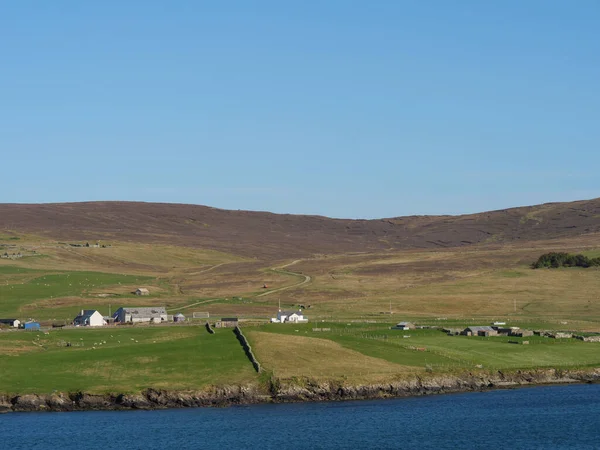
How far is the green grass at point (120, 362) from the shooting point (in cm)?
7544

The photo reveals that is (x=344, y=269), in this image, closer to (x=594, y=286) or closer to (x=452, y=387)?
(x=594, y=286)

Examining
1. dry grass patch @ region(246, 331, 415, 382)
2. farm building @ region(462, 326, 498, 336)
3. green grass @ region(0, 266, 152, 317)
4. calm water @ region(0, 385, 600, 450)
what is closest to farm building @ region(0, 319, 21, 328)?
green grass @ region(0, 266, 152, 317)

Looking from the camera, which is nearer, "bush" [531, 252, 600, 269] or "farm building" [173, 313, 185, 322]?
"farm building" [173, 313, 185, 322]

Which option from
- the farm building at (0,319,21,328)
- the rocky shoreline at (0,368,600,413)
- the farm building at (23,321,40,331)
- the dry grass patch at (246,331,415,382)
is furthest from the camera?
the farm building at (0,319,21,328)

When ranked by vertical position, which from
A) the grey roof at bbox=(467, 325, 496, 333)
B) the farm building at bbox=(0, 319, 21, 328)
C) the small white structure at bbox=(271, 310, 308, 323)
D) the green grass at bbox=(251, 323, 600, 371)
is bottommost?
the green grass at bbox=(251, 323, 600, 371)

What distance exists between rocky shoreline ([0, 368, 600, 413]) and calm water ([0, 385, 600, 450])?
1.45 m

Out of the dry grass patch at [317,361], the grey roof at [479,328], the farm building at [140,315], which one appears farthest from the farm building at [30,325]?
the grey roof at [479,328]

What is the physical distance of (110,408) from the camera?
72.5m

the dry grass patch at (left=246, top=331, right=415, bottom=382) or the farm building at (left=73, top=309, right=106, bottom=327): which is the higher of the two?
the farm building at (left=73, top=309, right=106, bottom=327)

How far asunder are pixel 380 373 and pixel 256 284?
86755 mm

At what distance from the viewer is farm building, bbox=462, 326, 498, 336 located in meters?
103

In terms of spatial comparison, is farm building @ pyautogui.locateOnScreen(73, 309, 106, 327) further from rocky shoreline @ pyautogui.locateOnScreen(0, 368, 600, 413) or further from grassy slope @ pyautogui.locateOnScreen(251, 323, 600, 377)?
rocky shoreline @ pyautogui.locateOnScreen(0, 368, 600, 413)

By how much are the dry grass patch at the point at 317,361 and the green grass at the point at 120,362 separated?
217cm

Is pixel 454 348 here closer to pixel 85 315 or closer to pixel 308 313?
pixel 308 313
